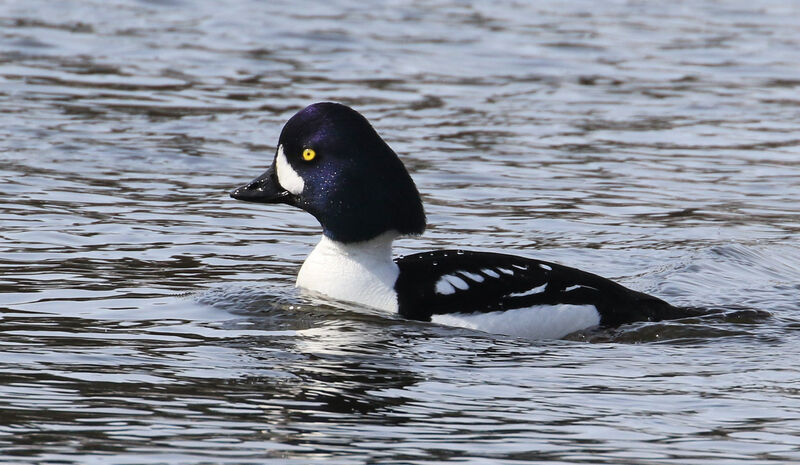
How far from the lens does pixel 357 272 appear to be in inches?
312

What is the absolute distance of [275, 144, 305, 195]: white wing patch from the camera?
803 cm

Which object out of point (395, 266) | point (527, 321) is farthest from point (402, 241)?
point (527, 321)

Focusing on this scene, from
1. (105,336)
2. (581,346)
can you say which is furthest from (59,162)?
(581,346)

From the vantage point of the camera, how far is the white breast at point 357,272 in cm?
782

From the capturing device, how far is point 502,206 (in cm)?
1103

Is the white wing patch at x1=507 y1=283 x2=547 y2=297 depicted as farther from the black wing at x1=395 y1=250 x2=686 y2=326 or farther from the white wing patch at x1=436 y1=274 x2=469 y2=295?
the white wing patch at x1=436 y1=274 x2=469 y2=295

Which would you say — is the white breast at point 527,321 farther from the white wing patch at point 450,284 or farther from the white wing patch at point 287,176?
the white wing patch at point 287,176

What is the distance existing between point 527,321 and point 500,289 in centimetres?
22

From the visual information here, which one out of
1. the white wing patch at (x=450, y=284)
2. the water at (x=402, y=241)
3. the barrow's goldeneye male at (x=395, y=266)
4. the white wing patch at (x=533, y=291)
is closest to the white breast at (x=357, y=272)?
the barrow's goldeneye male at (x=395, y=266)

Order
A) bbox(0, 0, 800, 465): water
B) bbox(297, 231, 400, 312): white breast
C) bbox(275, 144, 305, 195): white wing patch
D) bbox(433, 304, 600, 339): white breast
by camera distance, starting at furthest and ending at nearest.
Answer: bbox(275, 144, 305, 195): white wing patch < bbox(297, 231, 400, 312): white breast < bbox(433, 304, 600, 339): white breast < bbox(0, 0, 800, 465): water

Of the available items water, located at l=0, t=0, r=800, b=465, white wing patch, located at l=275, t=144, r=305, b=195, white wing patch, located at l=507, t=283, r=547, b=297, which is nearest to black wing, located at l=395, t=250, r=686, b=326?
white wing patch, located at l=507, t=283, r=547, b=297

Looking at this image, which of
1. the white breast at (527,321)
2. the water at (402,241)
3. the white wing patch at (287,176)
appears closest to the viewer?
the water at (402,241)

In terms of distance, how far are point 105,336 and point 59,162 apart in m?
5.08

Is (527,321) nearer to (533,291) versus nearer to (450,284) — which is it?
(533,291)
